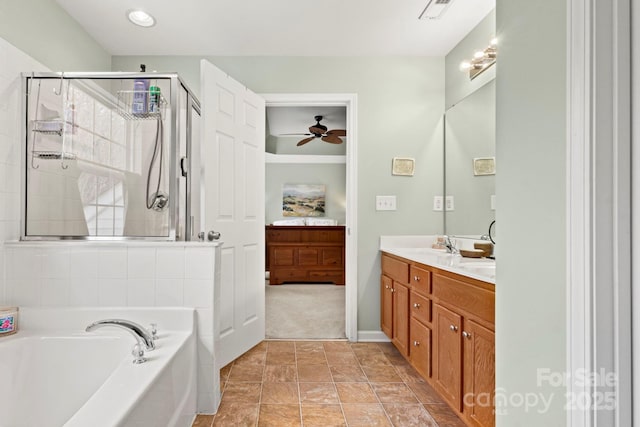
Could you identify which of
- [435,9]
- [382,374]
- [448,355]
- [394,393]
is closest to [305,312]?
[382,374]

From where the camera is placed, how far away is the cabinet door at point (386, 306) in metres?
2.59

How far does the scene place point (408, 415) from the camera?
5.80ft

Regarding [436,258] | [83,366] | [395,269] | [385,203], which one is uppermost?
[385,203]

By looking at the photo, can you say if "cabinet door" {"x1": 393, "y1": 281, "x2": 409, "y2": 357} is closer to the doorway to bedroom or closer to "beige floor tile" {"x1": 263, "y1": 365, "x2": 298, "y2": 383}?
the doorway to bedroom

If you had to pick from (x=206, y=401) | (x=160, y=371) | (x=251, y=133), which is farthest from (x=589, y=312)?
(x=251, y=133)

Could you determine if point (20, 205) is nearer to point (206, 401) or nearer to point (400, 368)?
point (206, 401)

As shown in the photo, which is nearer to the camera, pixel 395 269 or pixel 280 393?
pixel 280 393

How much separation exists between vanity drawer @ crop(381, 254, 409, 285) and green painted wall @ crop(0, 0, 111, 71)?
8.76ft

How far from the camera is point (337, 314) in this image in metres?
3.63

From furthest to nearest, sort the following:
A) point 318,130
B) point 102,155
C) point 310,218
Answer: point 310,218
point 318,130
point 102,155

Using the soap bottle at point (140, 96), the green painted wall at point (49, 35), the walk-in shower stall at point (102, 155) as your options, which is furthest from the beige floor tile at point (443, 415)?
the green painted wall at point (49, 35)

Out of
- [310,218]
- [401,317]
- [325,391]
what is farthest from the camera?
[310,218]

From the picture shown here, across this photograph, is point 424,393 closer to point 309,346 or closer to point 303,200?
point 309,346

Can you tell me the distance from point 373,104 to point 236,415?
2476mm
